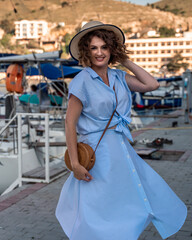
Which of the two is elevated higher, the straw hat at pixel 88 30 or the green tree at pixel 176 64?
the straw hat at pixel 88 30

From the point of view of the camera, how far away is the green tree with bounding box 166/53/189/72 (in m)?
129

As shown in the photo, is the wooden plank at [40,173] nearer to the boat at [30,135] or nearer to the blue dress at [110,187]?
the boat at [30,135]

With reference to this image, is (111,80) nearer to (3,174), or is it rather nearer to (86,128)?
(86,128)

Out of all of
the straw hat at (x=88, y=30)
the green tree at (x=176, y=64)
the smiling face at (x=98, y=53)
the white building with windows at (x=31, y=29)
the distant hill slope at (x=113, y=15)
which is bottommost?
the green tree at (x=176, y=64)

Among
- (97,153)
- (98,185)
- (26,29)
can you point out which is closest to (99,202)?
(98,185)

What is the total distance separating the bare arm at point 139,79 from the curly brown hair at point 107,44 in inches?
3.3

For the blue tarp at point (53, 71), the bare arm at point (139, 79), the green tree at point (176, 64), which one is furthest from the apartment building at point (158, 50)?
the bare arm at point (139, 79)

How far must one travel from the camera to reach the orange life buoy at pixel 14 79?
953 centimetres

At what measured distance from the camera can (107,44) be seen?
2508 millimetres

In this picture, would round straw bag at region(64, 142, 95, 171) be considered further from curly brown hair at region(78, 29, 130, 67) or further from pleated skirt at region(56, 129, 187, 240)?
curly brown hair at region(78, 29, 130, 67)

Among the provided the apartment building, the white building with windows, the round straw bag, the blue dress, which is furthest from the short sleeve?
the white building with windows

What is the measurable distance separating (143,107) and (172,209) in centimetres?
1958

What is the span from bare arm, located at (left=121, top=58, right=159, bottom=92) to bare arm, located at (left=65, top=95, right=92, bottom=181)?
1.48 feet

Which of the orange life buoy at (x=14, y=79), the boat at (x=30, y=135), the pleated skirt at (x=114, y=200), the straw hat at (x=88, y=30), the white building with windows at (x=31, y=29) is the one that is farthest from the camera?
the white building with windows at (x=31, y=29)
